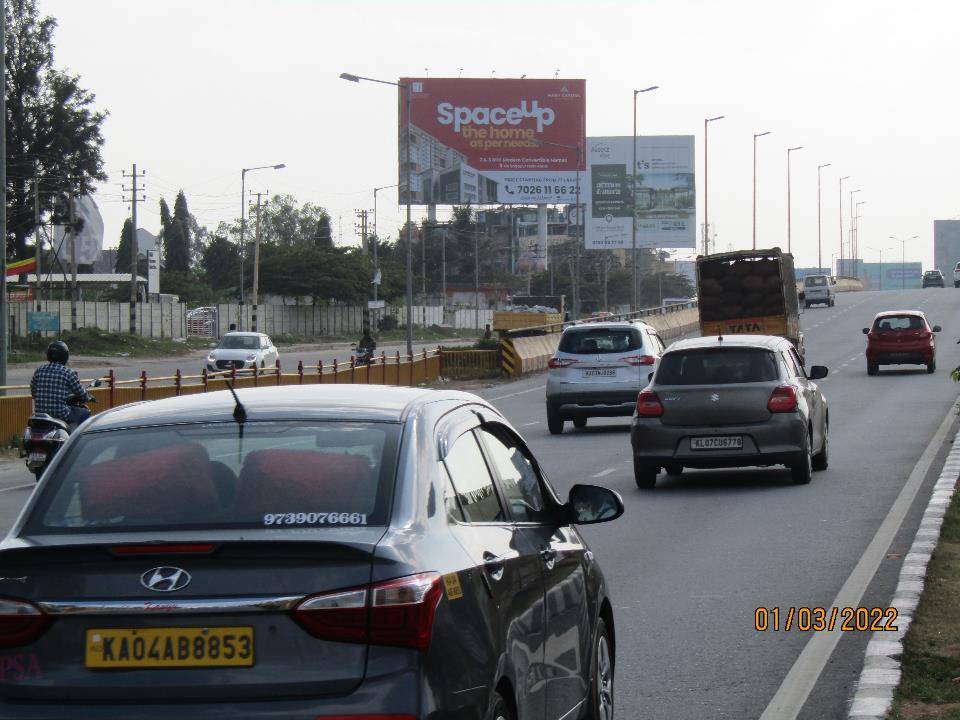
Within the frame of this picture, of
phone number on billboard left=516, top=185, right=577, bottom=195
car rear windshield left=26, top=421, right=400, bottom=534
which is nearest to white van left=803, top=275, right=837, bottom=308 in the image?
phone number on billboard left=516, top=185, right=577, bottom=195

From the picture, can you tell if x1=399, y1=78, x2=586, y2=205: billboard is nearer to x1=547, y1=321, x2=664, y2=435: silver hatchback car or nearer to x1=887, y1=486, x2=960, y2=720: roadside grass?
x1=547, y1=321, x2=664, y2=435: silver hatchback car

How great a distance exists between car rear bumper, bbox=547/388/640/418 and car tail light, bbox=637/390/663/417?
9101mm

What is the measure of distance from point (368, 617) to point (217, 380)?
2581 cm

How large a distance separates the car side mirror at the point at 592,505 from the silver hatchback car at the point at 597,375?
20.3m

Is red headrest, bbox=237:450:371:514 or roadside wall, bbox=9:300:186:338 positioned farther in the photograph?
roadside wall, bbox=9:300:186:338

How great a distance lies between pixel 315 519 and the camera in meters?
4.26

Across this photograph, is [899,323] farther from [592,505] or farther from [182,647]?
[182,647]

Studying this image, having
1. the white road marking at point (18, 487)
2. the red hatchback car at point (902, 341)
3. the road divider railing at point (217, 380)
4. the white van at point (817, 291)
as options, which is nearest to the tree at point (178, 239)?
the white van at point (817, 291)

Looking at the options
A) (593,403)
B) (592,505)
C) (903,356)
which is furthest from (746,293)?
(592,505)

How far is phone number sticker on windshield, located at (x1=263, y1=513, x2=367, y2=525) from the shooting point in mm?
4246

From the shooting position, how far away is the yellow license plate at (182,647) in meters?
3.95

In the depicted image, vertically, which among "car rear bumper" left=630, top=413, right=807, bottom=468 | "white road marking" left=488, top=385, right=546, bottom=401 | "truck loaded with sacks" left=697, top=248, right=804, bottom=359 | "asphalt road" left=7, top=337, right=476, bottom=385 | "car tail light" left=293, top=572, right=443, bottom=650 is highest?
"truck loaded with sacks" left=697, top=248, right=804, bottom=359

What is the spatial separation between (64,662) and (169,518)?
53 cm

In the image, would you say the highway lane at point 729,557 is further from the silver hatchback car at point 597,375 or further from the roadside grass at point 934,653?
the silver hatchback car at point 597,375
